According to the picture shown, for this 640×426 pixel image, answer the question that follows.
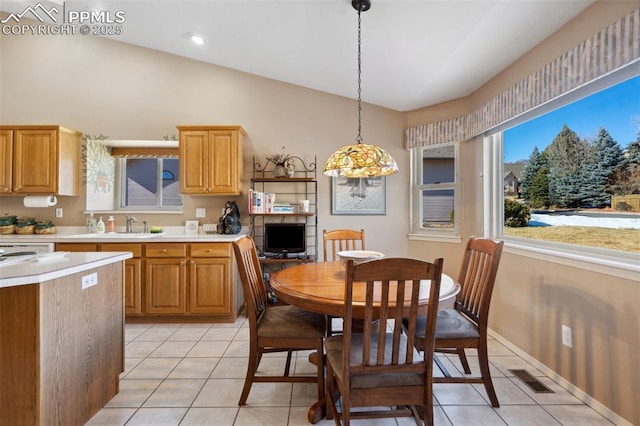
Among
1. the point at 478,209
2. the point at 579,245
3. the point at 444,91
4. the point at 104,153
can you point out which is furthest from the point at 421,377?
the point at 104,153

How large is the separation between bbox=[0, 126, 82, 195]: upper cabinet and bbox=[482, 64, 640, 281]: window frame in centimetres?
473

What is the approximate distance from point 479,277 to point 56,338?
7.86ft

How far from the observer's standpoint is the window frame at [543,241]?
1616 millimetres

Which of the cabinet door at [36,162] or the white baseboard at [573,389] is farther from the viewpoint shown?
the cabinet door at [36,162]

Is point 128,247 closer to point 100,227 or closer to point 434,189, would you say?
point 100,227

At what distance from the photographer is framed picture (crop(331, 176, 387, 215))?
144 inches

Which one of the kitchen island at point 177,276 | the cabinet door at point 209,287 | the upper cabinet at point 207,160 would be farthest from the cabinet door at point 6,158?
the cabinet door at point 209,287

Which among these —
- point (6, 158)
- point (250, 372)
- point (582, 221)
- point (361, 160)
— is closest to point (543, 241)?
point (582, 221)

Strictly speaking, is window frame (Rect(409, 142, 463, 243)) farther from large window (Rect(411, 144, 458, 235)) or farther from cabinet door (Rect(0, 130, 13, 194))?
cabinet door (Rect(0, 130, 13, 194))

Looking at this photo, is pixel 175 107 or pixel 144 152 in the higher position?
pixel 175 107

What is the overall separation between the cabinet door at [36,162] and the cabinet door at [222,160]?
1786 mm

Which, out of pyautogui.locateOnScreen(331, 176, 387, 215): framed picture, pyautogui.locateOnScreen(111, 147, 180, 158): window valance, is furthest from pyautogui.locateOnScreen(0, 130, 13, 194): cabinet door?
pyautogui.locateOnScreen(331, 176, 387, 215): framed picture

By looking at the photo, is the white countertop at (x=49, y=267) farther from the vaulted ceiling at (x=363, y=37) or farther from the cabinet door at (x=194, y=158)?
the vaulted ceiling at (x=363, y=37)

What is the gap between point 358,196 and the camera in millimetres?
3674
